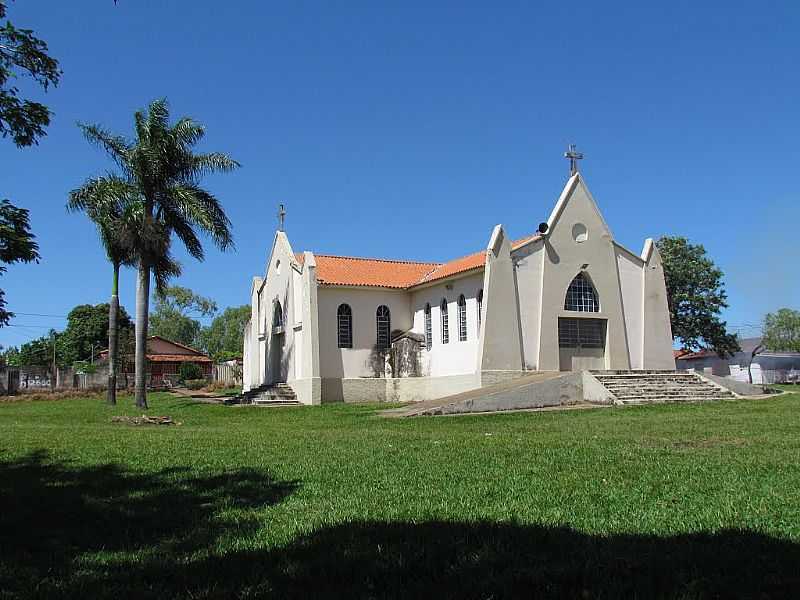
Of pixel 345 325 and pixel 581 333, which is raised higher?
pixel 345 325

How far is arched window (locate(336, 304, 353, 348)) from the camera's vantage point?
3222 cm

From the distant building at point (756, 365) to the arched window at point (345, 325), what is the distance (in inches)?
1262

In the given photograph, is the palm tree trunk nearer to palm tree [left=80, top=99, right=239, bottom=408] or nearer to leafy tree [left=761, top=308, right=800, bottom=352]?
palm tree [left=80, top=99, right=239, bottom=408]

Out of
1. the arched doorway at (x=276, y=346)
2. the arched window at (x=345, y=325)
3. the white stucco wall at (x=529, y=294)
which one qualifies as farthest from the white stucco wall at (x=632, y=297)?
the arched doorway at (x=276, y=346)

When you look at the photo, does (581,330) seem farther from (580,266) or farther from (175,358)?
(175,358)

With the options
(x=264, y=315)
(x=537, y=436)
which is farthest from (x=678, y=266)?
(x=537, y=436)

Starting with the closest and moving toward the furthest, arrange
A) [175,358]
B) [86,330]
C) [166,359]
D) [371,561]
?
[371,561] → [166,359] → [175,358] → [86,330]

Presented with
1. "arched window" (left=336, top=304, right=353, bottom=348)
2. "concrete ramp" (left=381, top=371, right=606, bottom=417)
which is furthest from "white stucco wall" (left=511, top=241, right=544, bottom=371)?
"arched window" (left=336, top=304, right=353, bottom=348)

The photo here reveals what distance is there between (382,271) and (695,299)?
20.2 metres

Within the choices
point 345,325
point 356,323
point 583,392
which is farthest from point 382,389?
point 583,392

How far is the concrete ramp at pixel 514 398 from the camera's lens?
73.7 ft

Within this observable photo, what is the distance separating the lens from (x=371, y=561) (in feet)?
16.5

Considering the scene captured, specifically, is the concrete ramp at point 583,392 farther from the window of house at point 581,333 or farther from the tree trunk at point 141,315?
the tree trunk at point 141,315

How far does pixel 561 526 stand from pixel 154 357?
67415 millimetres
